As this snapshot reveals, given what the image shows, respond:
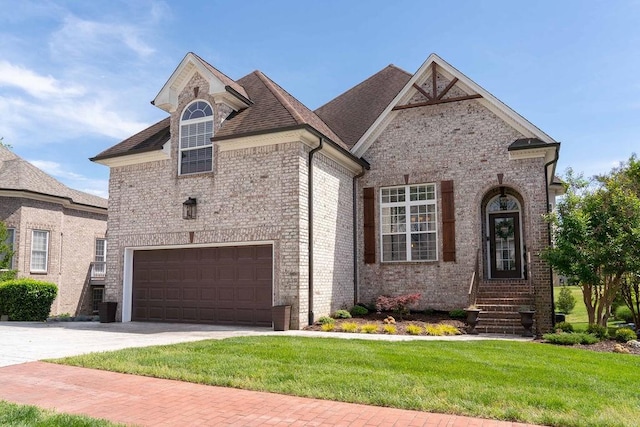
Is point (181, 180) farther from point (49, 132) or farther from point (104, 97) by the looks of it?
point (49, 132)

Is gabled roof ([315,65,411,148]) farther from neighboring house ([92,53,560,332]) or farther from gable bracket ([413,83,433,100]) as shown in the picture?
gable bracket ([413,83,433,100])

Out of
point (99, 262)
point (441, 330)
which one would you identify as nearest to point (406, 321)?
point (441, 330)

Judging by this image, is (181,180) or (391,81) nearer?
(181,180)

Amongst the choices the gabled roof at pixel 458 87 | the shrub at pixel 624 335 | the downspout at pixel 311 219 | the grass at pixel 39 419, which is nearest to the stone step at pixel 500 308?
the shrub at pixel 624 335

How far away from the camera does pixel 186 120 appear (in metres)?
16.1

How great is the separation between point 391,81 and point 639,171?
10028 millimetres

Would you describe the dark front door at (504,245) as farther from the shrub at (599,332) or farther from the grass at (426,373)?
the grass at (426,373)

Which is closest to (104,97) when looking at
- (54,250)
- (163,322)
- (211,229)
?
(211,229)

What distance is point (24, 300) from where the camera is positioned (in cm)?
1778

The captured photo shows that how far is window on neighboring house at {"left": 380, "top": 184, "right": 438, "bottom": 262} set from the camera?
16.9 metres

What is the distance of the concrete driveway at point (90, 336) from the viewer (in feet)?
31.0

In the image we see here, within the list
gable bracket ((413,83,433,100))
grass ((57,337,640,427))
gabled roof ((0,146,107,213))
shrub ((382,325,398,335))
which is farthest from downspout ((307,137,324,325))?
gabled roof ((0,146,107,213))

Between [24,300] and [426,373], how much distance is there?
1589 centimetres

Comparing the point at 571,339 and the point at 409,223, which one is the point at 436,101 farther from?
the point at 571,339
